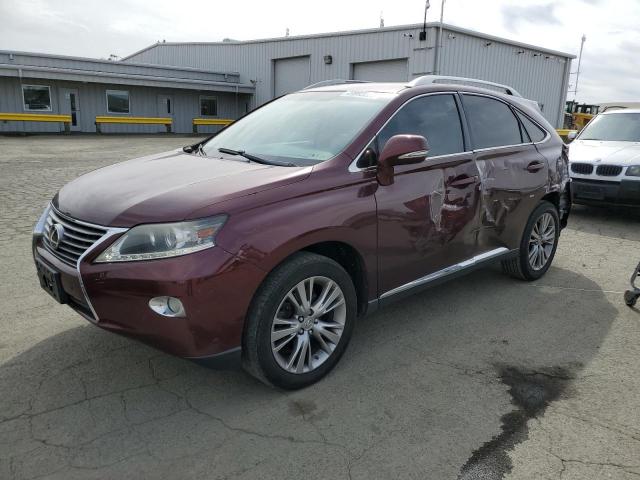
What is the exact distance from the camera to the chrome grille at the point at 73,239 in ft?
9.32

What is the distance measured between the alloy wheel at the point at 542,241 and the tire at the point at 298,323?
2531mm

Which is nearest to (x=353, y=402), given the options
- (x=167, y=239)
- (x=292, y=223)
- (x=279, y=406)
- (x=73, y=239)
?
(x=279, y=406)

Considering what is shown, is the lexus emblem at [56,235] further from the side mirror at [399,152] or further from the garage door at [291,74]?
the garage door at [291,74]

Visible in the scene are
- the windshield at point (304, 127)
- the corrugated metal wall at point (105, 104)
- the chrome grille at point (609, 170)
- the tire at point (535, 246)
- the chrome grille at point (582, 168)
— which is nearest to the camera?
the windshield at point (304, 127)

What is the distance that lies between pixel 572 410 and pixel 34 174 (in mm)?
11049

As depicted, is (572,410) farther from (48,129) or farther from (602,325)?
(48,129)

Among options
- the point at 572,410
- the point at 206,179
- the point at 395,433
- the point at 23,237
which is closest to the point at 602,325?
the point at 572,410

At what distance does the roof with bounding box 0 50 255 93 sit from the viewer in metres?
22.5

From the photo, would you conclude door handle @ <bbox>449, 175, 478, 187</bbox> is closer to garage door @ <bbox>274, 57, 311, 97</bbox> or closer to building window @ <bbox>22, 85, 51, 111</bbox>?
garage door @ <bbox>274, 57, 311, 97</bbox>

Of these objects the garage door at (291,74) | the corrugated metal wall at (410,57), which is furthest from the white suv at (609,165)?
the garage door at (291,74)

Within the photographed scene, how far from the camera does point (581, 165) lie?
8.34 meters

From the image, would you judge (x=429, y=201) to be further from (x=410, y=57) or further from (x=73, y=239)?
(x=410, y=57)

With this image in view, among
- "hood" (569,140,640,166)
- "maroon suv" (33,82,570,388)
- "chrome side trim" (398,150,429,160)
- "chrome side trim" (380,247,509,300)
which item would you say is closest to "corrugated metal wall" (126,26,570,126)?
"hood" (569,140,640,166)

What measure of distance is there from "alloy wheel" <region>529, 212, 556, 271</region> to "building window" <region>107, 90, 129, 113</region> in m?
25.6
